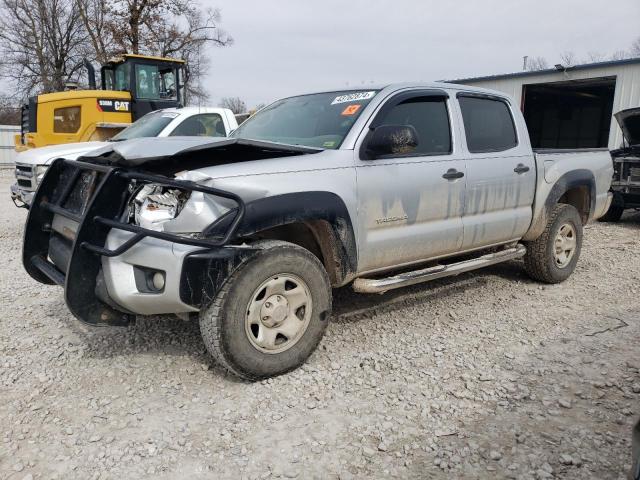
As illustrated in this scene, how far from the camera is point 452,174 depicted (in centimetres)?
441

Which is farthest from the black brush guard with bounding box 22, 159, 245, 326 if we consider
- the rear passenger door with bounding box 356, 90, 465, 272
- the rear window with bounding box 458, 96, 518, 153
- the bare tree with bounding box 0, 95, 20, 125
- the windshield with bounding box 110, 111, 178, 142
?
the bare tree with bounding box 0, 95, 20, 125

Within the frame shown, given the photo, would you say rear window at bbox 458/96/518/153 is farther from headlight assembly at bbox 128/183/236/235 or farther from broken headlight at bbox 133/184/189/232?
broken headlight at bbox 133/184/189/232

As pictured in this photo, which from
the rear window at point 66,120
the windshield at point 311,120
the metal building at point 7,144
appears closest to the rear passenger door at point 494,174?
the windshield at point 311,120

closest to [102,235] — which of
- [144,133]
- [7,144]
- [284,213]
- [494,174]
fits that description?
[284,213]

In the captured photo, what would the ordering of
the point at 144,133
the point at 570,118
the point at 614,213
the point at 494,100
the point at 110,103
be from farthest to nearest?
1. the point at 570,118
2. the point at 110,103
3. the point at 614,213
4. the point at 144,133
5. the point at 494,100

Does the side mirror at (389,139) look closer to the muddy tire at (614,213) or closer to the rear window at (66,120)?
the muddy tire at (614,213)

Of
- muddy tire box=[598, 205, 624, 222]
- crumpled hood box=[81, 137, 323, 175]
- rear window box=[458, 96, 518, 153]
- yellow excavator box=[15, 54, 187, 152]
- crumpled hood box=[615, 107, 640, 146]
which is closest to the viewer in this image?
crumpled hood box=[81, 137, 323, 175]

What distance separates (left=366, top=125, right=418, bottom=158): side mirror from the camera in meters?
3.85

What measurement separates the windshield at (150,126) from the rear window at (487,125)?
517 centimetres

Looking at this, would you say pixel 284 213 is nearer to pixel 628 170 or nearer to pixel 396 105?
pixel 396 105

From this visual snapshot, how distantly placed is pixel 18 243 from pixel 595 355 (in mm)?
7395

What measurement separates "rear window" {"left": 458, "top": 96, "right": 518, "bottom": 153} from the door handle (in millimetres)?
367

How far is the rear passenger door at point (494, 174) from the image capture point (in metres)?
4.66

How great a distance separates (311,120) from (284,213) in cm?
131
